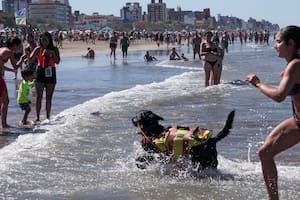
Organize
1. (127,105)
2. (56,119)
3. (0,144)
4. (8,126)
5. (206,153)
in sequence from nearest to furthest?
(206,153)
(0,144)
(8,126)
(56,119)
(127,105)

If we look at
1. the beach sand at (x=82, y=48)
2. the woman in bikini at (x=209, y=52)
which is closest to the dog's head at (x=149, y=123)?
the woman in bikini at (x=209, y=52)

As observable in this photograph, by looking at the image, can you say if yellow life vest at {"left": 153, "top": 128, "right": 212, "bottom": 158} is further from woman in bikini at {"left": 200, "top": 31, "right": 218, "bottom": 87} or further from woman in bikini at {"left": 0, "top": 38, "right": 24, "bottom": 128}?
woman in bikini at {"left": 200, "top": 31, "right": 218, "bottom": 87}

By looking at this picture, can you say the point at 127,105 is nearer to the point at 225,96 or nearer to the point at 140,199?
the point at 225,96

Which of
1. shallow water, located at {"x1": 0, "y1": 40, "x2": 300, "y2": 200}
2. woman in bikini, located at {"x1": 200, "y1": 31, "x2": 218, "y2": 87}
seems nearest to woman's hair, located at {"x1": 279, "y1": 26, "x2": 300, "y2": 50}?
shallow water, located at {"x1": 0, "y1": 40, "x2": 300, "y2": 200}

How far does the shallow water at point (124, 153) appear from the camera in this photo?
18.9ft

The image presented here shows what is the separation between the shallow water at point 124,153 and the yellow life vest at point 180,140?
24 centimetres

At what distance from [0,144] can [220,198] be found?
3.84 metres

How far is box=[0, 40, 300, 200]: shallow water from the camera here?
5.75m

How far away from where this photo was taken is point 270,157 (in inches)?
190

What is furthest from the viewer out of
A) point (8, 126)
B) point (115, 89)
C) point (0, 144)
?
point (115, 89)

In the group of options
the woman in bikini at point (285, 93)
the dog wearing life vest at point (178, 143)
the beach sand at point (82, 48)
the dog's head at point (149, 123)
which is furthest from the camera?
the beach sand at point (82, 48)

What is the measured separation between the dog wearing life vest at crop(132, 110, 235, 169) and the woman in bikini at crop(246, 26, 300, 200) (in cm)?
123

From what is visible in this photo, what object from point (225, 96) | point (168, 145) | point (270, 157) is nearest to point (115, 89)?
point (225, 96)

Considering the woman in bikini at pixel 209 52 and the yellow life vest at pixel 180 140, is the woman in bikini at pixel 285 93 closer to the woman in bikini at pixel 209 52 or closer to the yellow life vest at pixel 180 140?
the yellow life vest at pixel 180 140
